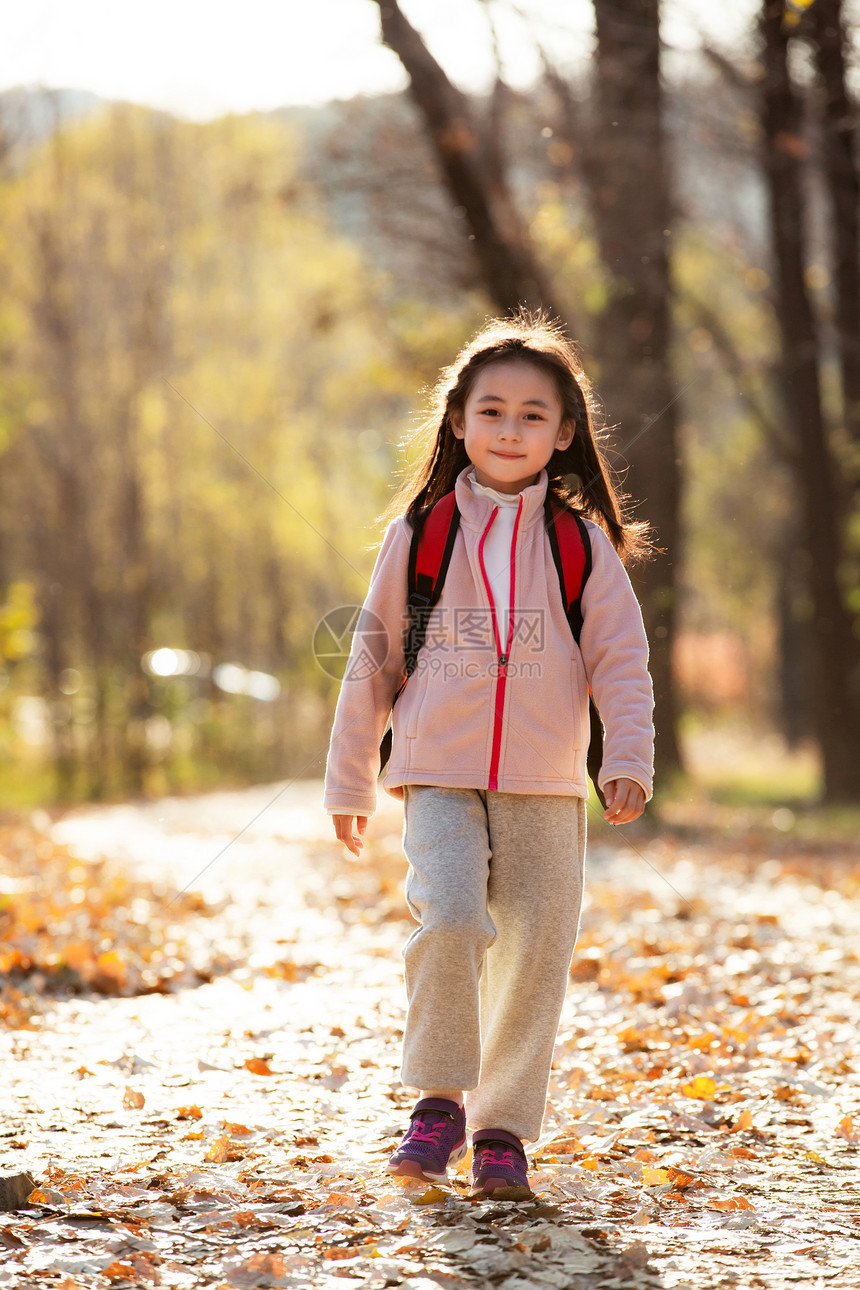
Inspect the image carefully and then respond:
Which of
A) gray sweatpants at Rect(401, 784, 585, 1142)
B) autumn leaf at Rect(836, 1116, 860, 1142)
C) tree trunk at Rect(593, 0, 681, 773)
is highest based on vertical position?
tree trunk at Rect(593, 0, 681, 773)

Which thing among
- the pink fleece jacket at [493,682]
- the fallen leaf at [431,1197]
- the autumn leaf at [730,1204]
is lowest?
the autumn leaf at [730,1204]

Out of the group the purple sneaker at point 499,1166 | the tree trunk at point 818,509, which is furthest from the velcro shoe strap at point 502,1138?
the tree trunk at point 818,509

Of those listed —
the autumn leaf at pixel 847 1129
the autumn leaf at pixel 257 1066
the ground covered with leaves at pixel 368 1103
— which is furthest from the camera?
the autumn leaf at pixel 257 1066

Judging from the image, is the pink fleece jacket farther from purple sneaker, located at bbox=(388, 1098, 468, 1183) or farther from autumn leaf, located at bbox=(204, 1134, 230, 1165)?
autumn leaf, located at bbox=(204, 1134, 230, 1165)

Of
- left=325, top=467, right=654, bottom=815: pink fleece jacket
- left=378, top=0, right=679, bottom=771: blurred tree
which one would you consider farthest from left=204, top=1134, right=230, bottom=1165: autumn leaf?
left=378, top=0, right=679, bottom=771: blurred tree

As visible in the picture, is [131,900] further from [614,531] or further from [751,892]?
[614,531]

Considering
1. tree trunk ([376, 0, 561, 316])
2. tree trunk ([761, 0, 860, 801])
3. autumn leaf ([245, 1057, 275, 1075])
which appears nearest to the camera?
autumn leaf ([245, 1057, 275, 1075])

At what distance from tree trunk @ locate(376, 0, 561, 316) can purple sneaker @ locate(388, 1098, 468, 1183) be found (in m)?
7.78

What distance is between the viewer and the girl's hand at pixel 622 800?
2742 millimetres

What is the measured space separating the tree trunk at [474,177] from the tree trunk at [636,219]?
757mm

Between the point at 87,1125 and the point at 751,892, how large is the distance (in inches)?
224

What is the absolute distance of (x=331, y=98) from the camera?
11.6 metres

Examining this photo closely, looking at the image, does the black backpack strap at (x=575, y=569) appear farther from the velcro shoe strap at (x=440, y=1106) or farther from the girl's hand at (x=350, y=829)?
the velcro shoe strap at (x=440, y=1106)

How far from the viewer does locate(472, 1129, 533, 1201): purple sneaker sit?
105 inches
